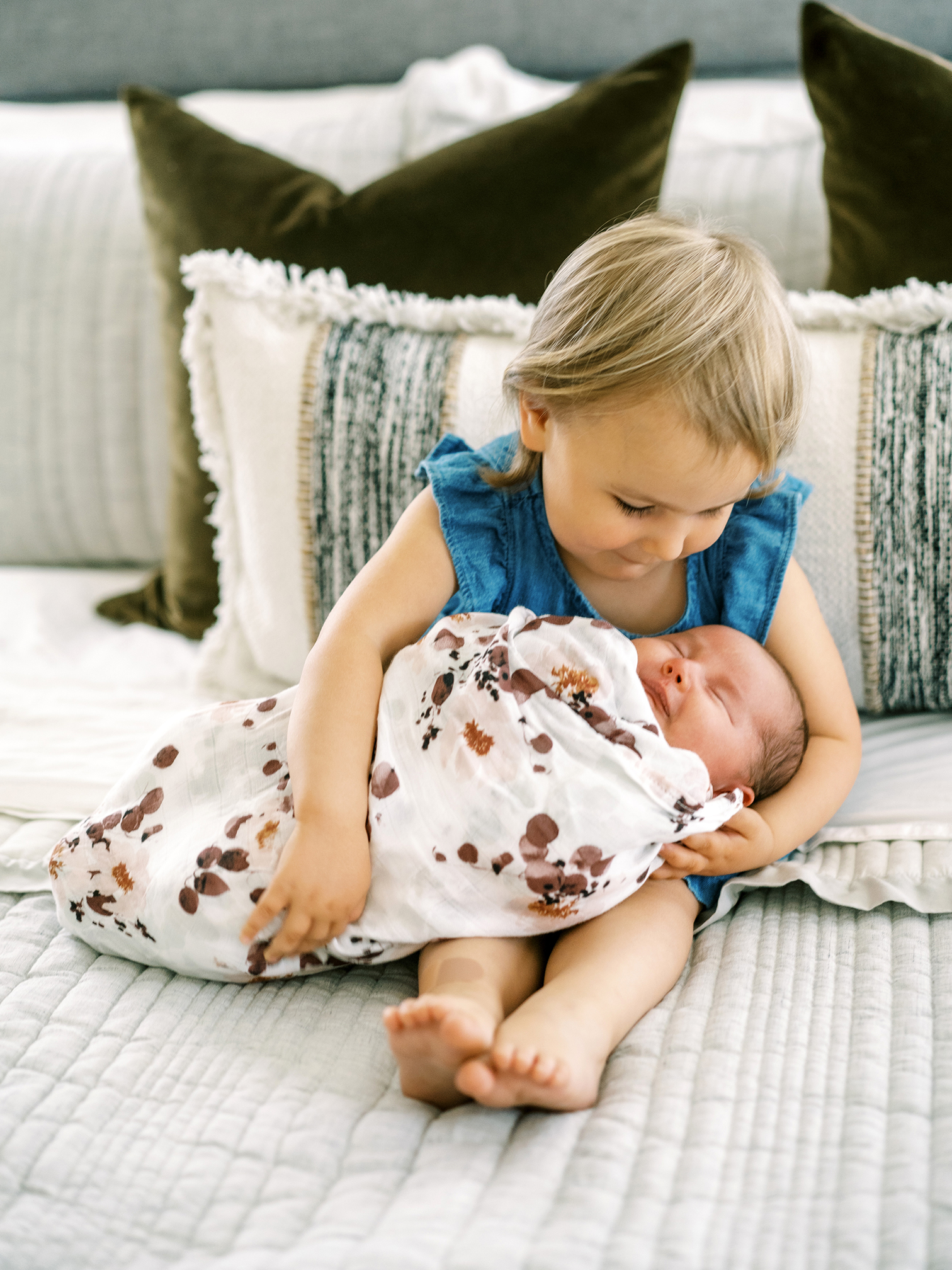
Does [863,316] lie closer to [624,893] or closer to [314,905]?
[624,893]

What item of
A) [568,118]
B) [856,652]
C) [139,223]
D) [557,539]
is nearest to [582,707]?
[557,539]

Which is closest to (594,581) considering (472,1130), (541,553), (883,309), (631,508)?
(541,553)

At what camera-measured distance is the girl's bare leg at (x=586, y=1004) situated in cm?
65

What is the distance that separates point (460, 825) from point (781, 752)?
327 millimetres

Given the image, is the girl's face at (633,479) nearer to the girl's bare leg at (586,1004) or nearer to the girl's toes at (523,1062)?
the girl's bare leg at (586,1004)

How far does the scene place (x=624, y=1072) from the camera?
714mm

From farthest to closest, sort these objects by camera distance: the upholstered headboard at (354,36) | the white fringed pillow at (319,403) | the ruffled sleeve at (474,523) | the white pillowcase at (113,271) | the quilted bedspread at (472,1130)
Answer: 1. the upholstered headboard at (354,36)
2. the white pillowcase at (113,271)
3. the white fringed pillow at (319,403)
4. the ruffled sleeve at (474,523)
5. the quilted bedspread at (472,1130)

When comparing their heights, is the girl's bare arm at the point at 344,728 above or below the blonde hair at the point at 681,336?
below

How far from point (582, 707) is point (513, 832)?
12 centimetres

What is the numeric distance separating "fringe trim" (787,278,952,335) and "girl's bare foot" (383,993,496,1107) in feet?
2.53

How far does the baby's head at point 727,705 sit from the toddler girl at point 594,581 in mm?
22

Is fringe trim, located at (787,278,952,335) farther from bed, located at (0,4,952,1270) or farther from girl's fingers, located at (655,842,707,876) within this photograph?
girl's fingers, located at (655,842,707,876)

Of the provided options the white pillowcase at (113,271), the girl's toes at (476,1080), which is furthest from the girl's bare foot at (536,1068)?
the white pillowcase at (113,271)

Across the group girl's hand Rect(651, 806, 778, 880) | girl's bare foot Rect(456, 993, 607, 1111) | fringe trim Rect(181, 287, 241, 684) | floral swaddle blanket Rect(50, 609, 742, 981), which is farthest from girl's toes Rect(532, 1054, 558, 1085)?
fringe trim Rect(181, 287, 241, 684)
